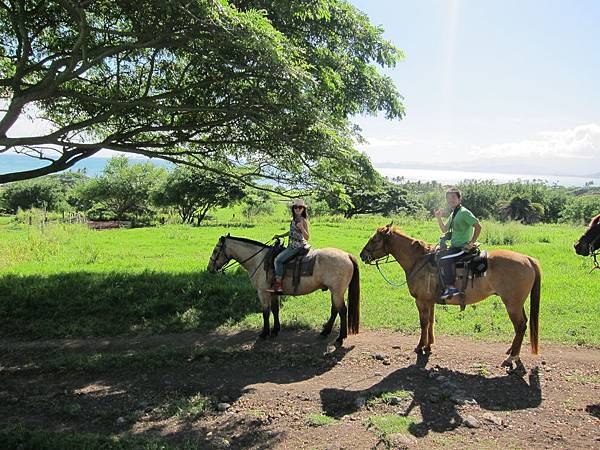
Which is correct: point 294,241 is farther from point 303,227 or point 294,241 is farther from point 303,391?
point 303,391

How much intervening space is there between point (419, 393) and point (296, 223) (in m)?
3.87

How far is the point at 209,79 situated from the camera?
9352 millimetres

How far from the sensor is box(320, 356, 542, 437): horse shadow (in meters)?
6.03

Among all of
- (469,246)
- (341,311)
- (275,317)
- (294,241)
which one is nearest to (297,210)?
(294,241)

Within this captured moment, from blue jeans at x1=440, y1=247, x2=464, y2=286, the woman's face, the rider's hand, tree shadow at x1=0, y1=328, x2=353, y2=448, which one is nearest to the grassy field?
tree shadow at x1=0, y1=328, x2=353, y2=448

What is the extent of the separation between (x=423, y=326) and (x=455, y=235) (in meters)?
1.87

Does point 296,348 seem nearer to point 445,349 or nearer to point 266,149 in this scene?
point 445,349

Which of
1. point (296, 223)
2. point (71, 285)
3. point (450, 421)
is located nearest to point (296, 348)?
point (296, 223)

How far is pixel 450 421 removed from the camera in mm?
5867

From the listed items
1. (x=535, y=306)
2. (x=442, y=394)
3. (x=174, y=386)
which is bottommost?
(x=174, y=386)

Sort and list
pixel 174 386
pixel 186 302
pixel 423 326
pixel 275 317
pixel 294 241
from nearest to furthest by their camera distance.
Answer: pixel 174 386 → pixel 423 326 → pixel 294 241 → pixel 275 317 → pixel 186 302

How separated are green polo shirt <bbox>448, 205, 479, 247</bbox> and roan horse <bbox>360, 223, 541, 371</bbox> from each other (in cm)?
57

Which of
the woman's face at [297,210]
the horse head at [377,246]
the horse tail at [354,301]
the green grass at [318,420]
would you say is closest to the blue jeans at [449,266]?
the horse head at [377,246]

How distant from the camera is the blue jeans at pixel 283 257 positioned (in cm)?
902
